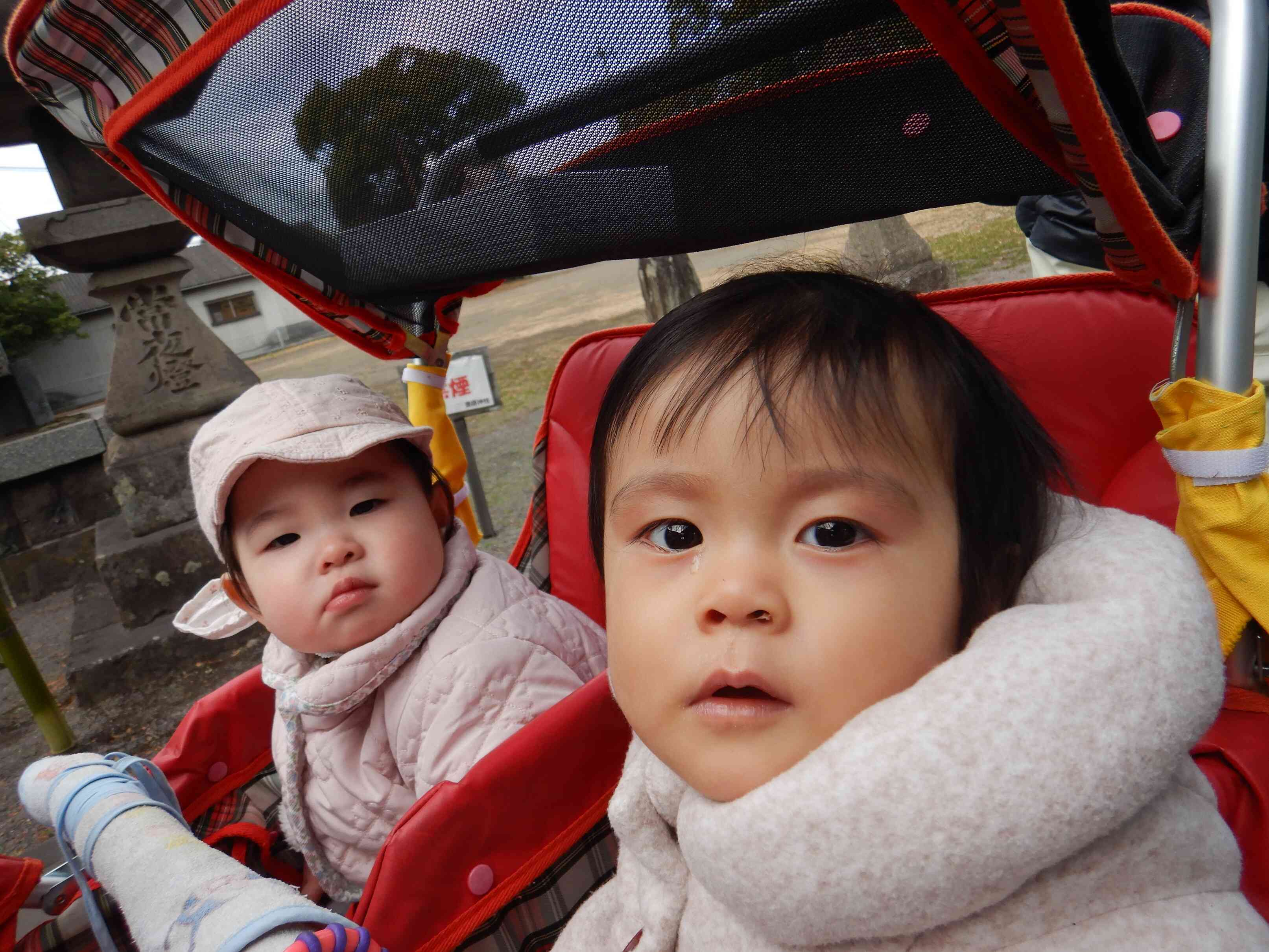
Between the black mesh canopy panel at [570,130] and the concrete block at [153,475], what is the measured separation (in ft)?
8.13

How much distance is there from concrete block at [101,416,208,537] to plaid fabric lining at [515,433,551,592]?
239 cm

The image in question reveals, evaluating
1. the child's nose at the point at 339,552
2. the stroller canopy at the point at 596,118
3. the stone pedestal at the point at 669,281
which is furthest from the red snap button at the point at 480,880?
the stone pedestal at the point at 669,281

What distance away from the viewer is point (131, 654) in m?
3.45

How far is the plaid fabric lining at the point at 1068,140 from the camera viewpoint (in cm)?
69

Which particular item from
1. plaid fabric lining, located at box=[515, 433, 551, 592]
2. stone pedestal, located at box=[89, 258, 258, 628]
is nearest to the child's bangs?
plaid fabric lining, located at box=[515, 433, 551, 592]

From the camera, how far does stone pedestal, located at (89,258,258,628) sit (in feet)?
11.7

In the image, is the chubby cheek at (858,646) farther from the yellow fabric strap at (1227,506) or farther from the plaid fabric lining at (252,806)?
the plaid fabric lining at (252,806)

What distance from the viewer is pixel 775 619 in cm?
73

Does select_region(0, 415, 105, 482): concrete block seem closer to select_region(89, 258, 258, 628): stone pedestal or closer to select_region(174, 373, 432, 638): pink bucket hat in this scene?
select_region(89, 258, 258, 628): stone pedestal

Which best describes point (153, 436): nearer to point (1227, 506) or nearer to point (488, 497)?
point (488, 497)

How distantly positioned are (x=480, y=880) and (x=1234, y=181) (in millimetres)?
1141

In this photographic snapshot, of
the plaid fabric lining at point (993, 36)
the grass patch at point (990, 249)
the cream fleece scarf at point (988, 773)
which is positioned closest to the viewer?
the cream fleece scarf at point (988, 773)

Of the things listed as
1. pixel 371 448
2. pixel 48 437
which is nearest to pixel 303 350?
pixel 48 437

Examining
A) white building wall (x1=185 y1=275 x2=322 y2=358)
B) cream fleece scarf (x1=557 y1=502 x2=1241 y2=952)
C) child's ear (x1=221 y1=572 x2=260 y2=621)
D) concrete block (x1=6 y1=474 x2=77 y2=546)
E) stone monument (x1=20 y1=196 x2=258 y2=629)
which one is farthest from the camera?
white building wall (x1=185 y1=275 x2=322 y2=358)
